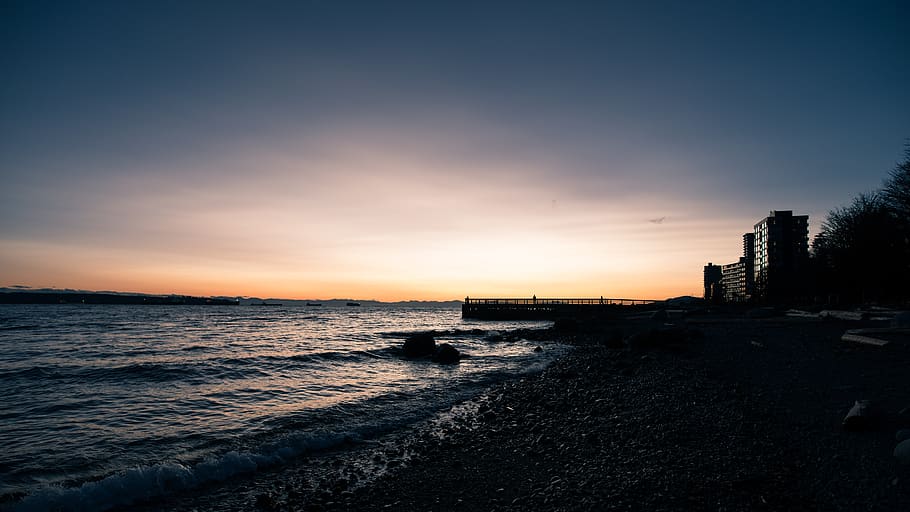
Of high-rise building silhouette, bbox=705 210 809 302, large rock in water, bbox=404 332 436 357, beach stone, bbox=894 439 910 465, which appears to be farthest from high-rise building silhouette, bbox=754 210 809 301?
beach stone, bbox=894 439 910 465

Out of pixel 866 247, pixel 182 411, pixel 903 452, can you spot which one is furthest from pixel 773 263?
pixel 182 411

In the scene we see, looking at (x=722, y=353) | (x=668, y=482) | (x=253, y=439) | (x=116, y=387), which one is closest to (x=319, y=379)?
(x=116, y=387)

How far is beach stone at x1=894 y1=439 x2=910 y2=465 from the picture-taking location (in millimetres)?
6348

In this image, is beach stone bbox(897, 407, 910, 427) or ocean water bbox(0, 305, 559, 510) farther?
ocean water bbox(0, 305, 559, 510)

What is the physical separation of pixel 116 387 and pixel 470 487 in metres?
17.4

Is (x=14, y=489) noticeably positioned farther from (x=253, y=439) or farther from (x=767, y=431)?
(x=767, y=431)

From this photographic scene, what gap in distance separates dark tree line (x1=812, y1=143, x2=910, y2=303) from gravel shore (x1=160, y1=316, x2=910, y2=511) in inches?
1207

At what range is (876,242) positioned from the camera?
4503 centimetres

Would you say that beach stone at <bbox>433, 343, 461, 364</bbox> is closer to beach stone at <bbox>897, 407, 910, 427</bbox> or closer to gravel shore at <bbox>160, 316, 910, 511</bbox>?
gravel shore at <bbox>160, 316, 910, 511</bbox>

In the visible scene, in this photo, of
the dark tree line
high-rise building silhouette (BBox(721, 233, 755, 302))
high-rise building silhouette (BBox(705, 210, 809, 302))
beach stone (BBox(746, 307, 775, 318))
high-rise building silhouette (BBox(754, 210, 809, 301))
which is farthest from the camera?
high-rise building silhouette (BBox(721, 233, 755, 302))

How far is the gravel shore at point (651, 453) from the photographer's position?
6359 mm

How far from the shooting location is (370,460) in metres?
9.72

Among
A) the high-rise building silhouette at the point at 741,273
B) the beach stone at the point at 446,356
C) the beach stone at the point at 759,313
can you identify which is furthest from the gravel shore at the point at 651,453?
the high-rise building silhouette at the point at 741,273

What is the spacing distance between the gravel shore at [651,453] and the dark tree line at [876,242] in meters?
30.7
